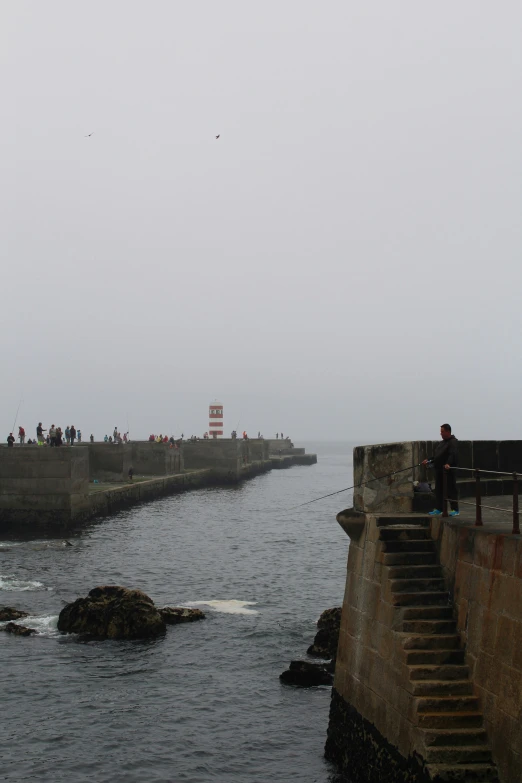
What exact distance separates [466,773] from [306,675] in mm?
6951

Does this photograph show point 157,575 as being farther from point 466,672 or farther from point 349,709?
point 466,672

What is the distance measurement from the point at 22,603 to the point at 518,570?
51.5 ft

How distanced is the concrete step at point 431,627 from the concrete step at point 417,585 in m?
0.48

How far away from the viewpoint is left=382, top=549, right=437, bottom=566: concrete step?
927 cm

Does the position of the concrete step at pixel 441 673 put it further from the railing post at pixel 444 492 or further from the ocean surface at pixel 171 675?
the ocean surface at pixel 171 675

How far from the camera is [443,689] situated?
314 inches

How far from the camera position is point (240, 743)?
11617 millimetres

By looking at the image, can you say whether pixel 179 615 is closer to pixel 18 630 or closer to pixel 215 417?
pixel 18 630

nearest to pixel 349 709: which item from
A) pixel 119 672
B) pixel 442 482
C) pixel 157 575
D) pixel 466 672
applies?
pixel 466 672

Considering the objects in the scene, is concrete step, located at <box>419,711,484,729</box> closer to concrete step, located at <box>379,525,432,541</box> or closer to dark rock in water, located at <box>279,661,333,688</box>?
concrete step, located at <box>379,525,432,541</box>

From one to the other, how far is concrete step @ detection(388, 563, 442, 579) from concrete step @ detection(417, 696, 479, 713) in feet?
4.99

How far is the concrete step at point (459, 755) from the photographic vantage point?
24.5ft

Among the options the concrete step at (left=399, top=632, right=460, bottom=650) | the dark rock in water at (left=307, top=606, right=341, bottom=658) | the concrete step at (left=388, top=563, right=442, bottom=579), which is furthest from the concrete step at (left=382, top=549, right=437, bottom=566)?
the dark rock in water at (left=307, top=606, right=341, bottom=658)

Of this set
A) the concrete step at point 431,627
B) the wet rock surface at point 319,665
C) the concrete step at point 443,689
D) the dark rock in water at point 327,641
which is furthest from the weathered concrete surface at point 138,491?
the concrete step at point 443,689
